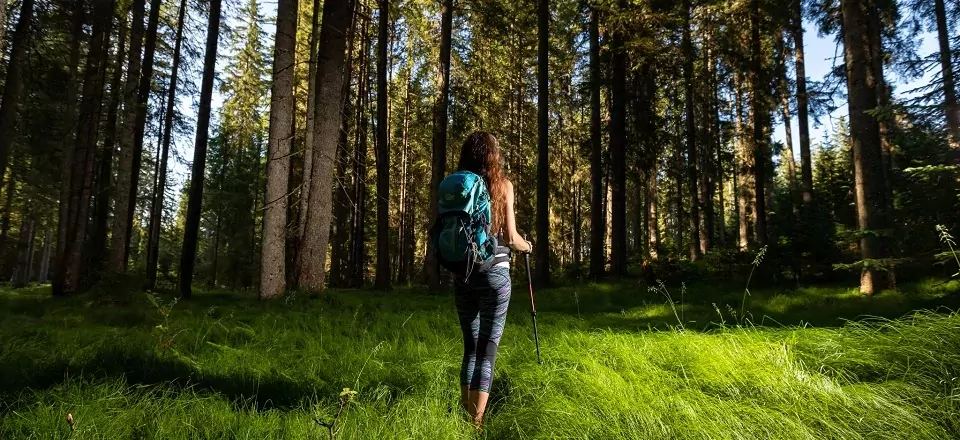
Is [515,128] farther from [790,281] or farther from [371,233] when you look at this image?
[790,281]

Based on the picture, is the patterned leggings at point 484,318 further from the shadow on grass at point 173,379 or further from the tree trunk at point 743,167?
the tree trunk at point 743,167

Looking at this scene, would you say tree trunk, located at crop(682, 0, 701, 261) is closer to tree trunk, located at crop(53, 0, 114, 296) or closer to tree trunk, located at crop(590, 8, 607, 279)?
tree trunk, located at crop(590, 8, 607, 279)

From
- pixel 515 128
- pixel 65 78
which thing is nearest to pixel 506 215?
pixel 65 78

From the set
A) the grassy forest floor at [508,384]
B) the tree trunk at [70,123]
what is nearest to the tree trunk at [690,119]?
the grassy forest floor at [508,384]

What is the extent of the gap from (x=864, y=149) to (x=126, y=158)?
14.6 meters

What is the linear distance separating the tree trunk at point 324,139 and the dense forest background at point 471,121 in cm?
4

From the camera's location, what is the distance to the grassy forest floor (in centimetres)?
225

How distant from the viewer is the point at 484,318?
2852mm

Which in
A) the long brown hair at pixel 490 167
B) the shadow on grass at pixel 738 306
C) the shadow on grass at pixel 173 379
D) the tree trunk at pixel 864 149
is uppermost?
the tree trunk at pixel 864 149

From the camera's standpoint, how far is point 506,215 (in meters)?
3.04

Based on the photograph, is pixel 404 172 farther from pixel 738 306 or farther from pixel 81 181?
pixel 738 306

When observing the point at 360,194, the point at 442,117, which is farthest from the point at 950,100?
the point at 360,194

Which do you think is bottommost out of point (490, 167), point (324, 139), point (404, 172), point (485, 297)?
point (485, 297)

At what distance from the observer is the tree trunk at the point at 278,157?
816 centimetres
